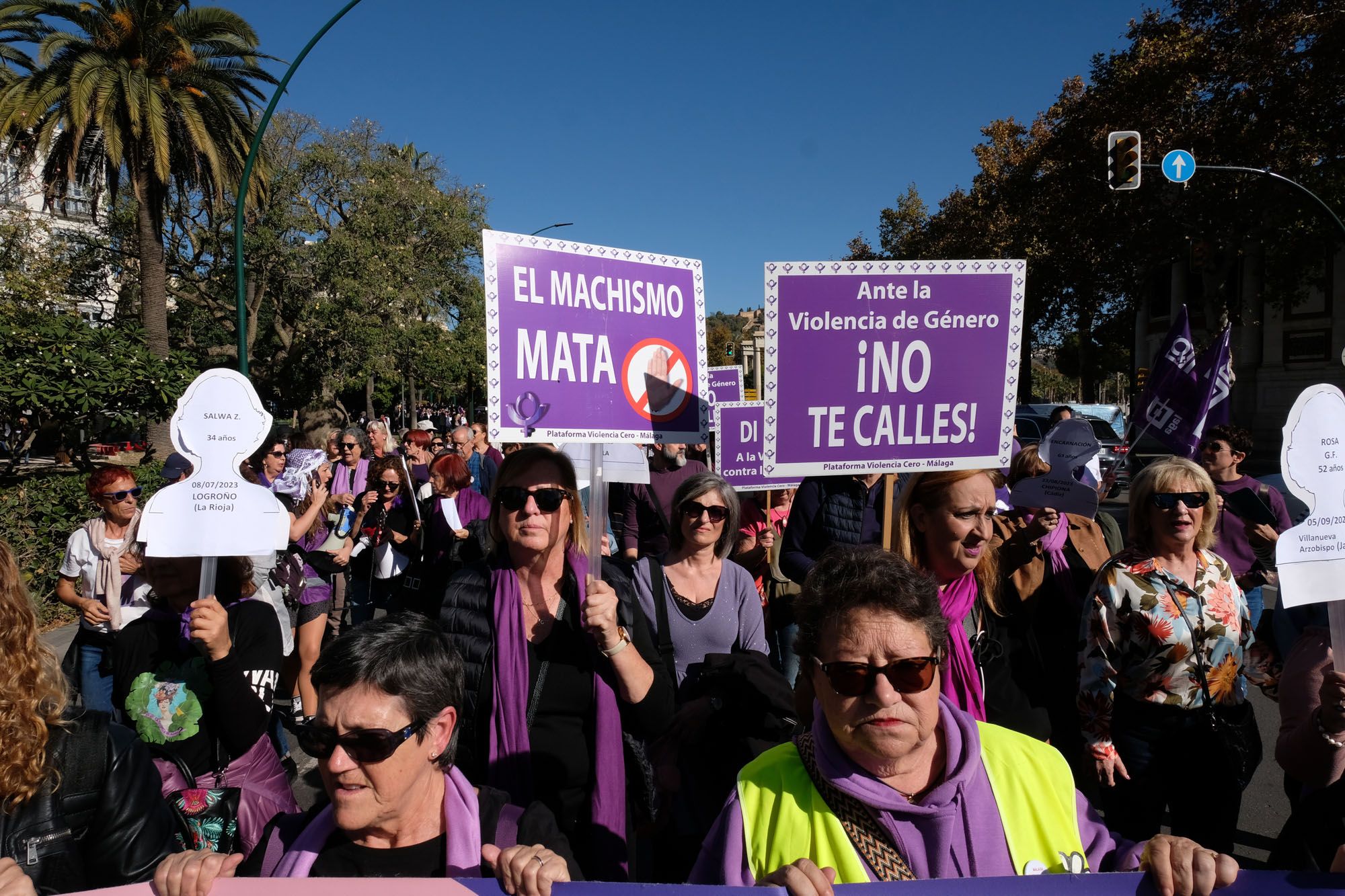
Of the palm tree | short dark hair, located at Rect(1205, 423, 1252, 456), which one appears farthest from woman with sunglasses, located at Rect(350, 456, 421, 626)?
the palm tree

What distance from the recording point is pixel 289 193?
2600 centimetres

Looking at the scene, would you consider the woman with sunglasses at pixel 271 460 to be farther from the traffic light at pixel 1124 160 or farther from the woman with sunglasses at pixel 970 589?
the traffic light at pixel 1124 160

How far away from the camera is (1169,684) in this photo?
3092 mm

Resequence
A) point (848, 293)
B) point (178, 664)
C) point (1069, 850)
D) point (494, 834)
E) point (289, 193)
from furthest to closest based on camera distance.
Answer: point (289, 193)
point (848, 293)
point (178, 664)
point (494, 834)
point (1069, 850)

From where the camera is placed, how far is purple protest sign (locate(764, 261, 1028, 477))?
325 cm

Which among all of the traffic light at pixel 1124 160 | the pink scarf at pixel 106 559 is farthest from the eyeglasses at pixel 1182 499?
the traffic light at pixel 1124 160

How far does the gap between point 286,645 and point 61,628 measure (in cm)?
532

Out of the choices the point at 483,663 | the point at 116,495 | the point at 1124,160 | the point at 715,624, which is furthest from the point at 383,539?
the point at 1124,160

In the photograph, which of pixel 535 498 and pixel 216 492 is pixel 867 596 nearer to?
pixel 535 498

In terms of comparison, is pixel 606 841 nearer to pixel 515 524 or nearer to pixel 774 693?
pixel 774 693

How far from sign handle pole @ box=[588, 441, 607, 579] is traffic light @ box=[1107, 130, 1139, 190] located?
1452 centimetres

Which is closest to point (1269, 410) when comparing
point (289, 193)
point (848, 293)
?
point (289, 193)

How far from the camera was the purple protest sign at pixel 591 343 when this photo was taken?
3.06 metres

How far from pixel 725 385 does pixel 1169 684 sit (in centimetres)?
621
